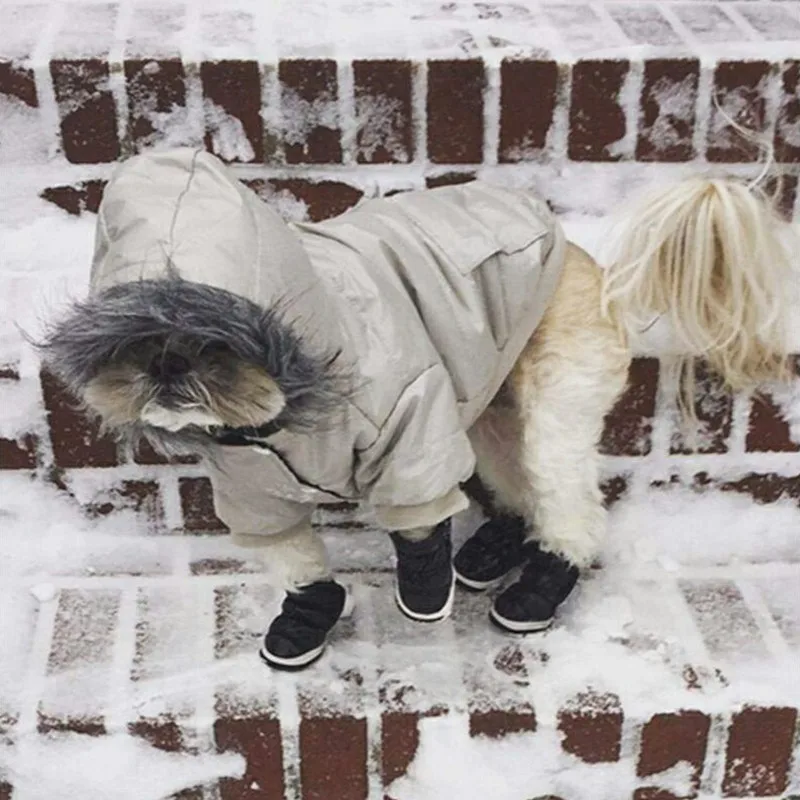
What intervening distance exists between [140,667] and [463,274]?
0.66 m

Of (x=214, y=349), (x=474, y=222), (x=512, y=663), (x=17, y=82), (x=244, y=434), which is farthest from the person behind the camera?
(x=17, y=82)

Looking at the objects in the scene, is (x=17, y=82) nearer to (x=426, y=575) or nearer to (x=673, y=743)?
(x=426, y=575)

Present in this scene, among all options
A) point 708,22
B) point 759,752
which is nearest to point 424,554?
point 759,752

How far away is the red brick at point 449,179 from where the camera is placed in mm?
1869

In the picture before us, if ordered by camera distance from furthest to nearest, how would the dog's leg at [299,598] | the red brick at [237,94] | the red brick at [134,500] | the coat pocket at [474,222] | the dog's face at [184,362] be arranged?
the red brick at [134,500] → the red brick at [237,94] → the dog's leg at [299,598] → the coat pocket at [474,222] → the dog's face at [184,362]

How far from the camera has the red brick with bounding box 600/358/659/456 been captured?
1803 mm

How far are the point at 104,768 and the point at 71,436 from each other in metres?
0.48

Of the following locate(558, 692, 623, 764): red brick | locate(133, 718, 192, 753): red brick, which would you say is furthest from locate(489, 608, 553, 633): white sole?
locate(133, 718, 192, 753): red brick

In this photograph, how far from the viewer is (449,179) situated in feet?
6.15

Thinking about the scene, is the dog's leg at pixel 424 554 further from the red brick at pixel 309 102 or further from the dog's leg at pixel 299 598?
the red brick at pixel 309 102

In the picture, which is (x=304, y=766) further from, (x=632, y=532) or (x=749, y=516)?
(x=749, y=516)

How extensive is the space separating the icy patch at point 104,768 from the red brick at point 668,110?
102 cm

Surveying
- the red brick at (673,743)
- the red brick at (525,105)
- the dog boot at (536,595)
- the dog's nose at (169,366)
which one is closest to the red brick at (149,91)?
the red brick at (525,105)

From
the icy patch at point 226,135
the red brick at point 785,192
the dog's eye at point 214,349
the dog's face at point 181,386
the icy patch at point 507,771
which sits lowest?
the icy patch at point 507,771
